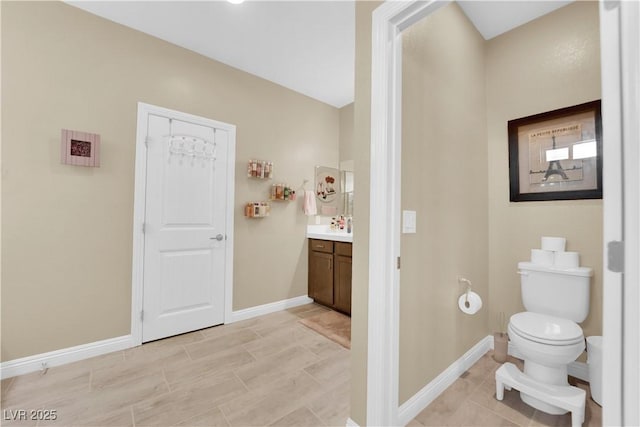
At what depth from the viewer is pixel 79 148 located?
2.12 meters

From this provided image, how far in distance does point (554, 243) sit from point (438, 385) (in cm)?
135

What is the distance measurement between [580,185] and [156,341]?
3.67m

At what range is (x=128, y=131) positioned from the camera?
2355 mm

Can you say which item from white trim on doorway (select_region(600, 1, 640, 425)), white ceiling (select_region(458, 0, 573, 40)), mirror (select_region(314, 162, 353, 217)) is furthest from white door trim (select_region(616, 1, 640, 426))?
mirror (select_region(314, 162, 353, 217))

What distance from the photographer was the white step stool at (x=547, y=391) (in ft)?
4.81

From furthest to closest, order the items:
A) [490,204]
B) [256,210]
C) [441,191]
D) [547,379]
→ [256,210], [490,204], [441,191], [547,379]

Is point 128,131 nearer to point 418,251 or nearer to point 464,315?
point 418,251

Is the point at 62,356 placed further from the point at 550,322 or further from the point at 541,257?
the point at 541,257

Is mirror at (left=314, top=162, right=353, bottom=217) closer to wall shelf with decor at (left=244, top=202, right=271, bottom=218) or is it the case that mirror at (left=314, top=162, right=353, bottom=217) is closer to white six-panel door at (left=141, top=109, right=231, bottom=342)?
wall shelf with decor at (left=244, top=202, right=271, bottom=218)

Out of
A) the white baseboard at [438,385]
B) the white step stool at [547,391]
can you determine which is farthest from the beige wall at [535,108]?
the white step stool at [547,391]

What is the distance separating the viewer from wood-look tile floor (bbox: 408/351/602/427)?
60.5 inches

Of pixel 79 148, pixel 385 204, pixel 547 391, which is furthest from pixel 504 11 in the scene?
pixel 79 148

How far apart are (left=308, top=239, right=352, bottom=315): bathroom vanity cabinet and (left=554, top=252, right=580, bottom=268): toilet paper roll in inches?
68.2

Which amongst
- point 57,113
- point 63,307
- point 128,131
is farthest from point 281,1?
point 63,307
